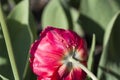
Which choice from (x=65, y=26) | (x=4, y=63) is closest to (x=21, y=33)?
(x=4, y=63)

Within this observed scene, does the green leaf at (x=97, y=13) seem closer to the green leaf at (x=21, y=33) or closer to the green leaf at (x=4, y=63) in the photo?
the green leaf at (x=21, y=33)

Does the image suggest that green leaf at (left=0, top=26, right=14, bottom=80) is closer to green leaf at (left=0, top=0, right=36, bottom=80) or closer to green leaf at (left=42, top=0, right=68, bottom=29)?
green leaf at (left=0, top=0, right=36, bottom=80)

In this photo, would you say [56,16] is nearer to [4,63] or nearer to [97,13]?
[97,13]

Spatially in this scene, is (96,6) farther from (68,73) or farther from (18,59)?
(68,73)

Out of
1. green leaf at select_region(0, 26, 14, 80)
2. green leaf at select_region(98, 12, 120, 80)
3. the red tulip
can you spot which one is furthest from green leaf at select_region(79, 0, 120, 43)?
the red tulip

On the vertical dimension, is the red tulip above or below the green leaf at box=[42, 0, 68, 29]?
above

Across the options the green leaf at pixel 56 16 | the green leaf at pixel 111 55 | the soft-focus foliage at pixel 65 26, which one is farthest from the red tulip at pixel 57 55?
the green leaf at pixel 56 16

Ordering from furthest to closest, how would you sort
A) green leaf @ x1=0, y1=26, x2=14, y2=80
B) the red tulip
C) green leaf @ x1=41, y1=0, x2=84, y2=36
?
green leaf @ x1=41, y1=0, x2=84, y2=36 → green leaf @ x1=0, y1=26, x2=14, y2=80 → the red tulip
